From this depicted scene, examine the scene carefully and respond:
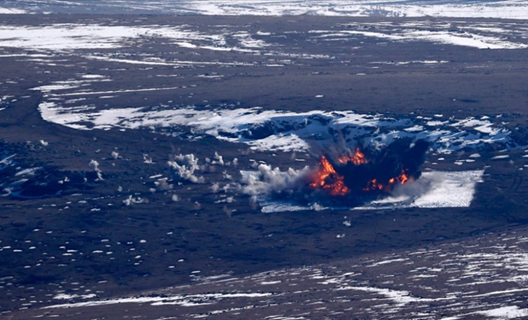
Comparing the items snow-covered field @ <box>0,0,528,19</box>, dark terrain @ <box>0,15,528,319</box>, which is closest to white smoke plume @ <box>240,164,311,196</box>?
dark terrain @ <box>0,15,528,319</box>

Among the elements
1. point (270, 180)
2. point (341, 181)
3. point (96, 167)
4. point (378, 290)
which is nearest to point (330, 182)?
point (341, 181)

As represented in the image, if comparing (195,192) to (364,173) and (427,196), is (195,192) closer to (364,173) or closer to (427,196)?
(364,173)

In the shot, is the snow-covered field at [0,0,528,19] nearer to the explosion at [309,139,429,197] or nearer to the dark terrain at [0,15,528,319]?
the dark terrain at [0,15,528,319]

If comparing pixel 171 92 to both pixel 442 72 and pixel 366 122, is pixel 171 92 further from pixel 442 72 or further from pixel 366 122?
pixel 442 72

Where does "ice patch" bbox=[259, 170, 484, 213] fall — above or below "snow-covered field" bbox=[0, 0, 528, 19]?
above

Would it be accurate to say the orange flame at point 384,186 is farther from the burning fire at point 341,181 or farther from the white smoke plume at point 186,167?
the white smoke plume at point 186,167

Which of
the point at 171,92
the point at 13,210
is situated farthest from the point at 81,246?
the point at 171,92

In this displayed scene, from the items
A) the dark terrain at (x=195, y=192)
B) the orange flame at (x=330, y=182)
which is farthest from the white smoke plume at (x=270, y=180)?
the dark terrain at (x=195, y=192)
